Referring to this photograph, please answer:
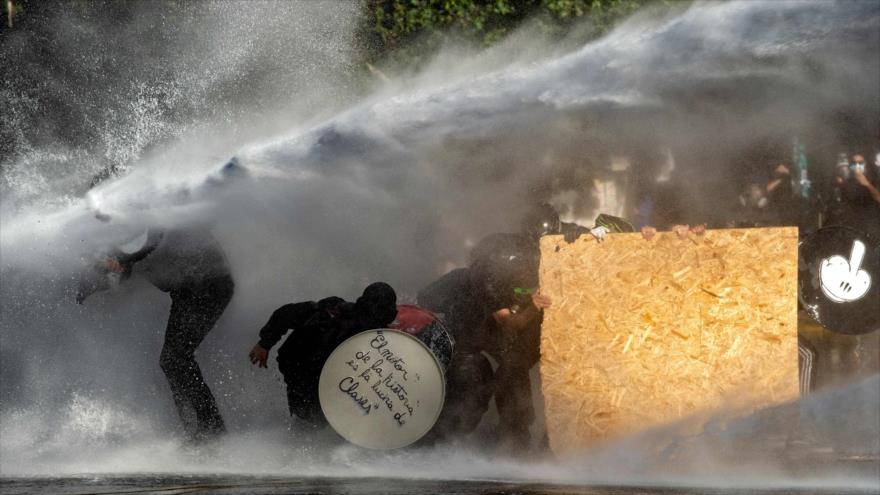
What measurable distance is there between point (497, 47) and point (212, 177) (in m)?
2.67

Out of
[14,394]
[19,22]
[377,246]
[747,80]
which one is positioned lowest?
[14,394]

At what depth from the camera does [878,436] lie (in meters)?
5.55

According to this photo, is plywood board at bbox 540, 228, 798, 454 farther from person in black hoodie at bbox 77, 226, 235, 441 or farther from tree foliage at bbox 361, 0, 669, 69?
tree foliage at bbox 361, 0, 669, 69

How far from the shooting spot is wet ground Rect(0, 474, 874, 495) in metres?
3.82

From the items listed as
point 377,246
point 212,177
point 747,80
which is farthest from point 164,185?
point 747,80

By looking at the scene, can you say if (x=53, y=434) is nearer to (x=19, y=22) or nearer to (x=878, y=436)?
(x=19, y=22)

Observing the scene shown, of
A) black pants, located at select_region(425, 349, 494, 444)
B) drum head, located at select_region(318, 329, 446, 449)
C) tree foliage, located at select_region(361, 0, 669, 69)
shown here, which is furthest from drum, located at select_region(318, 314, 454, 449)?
tree foliage, located at select_region(361, 0, 669, 69)

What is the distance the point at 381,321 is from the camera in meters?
4.98

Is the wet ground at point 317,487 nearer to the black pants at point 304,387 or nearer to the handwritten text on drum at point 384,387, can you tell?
the handwritten text on drum at point 384,387

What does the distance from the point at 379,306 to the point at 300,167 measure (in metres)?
1.17

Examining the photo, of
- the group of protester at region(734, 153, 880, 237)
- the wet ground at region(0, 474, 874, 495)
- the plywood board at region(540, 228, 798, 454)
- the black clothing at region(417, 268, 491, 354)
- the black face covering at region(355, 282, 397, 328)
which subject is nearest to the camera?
the wet ground at region(0, 474, 874, 495)

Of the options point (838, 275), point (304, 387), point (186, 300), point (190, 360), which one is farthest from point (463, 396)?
point (838, 275)

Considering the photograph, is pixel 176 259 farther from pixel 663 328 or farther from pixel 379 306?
pixel 663 328

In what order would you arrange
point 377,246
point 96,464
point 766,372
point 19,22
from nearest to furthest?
point 766,372
point 96,464
point 377,246
point 19,22
